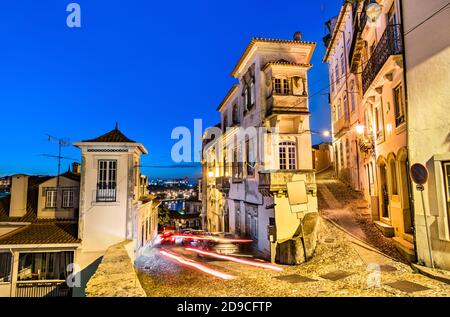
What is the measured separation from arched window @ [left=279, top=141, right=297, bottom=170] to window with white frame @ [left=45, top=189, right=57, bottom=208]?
14436 mm

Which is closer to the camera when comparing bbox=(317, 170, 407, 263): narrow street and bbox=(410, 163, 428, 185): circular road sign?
bbox=(410, 163, 428, 185): circular road sign

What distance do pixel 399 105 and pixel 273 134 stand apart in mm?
6673

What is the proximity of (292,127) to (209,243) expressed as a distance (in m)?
9.70

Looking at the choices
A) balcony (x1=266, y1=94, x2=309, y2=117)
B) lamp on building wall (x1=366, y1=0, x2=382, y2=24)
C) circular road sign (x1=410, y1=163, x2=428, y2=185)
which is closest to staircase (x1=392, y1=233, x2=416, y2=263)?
circular road sign (x1=410, y1=163, x2=428, y2=185)

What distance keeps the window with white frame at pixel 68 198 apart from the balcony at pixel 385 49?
18.6 meters

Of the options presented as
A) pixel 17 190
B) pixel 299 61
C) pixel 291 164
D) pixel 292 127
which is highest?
pixel 299 61

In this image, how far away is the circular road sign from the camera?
9.02m

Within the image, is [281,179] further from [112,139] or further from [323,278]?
[112,139]

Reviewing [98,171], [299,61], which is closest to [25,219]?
[98,171]

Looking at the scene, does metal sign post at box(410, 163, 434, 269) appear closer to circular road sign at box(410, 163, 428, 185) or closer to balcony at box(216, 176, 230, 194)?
circular road sign at box(410, 163, 428, 185)

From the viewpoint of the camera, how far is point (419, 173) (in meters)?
9.17

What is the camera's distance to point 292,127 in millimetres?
17250

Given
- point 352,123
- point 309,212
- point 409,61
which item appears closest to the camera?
point 409,61
